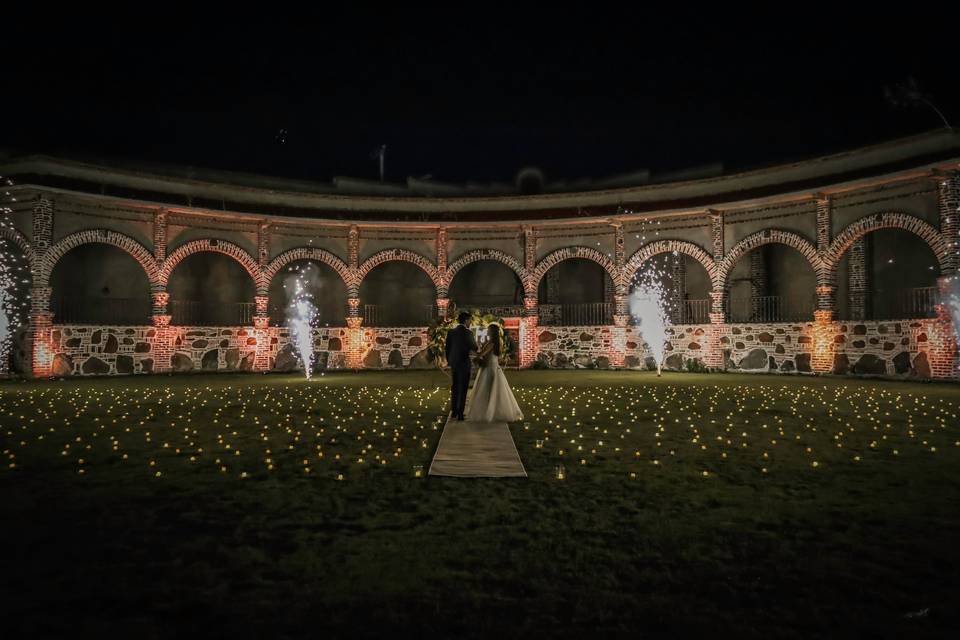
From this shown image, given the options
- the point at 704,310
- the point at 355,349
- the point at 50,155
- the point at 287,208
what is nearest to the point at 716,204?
the point at 704,310

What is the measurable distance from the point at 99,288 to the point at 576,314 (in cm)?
1722

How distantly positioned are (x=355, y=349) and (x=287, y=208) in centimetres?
566

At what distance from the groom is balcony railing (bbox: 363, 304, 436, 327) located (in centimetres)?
1443

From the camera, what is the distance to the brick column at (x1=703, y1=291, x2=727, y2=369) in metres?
19.8

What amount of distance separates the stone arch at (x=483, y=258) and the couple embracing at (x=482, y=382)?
13.3 metres

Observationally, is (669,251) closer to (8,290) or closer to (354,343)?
(354,343)

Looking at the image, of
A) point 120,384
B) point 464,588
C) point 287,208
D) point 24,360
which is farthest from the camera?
point 287,208

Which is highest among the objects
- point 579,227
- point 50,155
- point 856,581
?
point 50,155

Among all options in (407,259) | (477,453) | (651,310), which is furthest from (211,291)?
(477,453)

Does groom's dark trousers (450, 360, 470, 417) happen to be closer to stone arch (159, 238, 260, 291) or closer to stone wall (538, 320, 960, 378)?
stone wall (538, 320, 960, 378)

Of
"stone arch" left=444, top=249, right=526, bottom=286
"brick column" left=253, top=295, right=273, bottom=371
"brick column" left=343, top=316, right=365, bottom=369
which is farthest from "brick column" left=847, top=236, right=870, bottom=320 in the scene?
"brick column" left=253, top=295, right=273, bottom=371

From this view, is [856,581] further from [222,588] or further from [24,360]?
[24,360]

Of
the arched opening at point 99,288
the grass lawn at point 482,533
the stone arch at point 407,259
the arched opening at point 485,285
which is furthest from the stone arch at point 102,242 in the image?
the grass lawn at point 482,533

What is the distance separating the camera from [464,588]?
303 centimetres
